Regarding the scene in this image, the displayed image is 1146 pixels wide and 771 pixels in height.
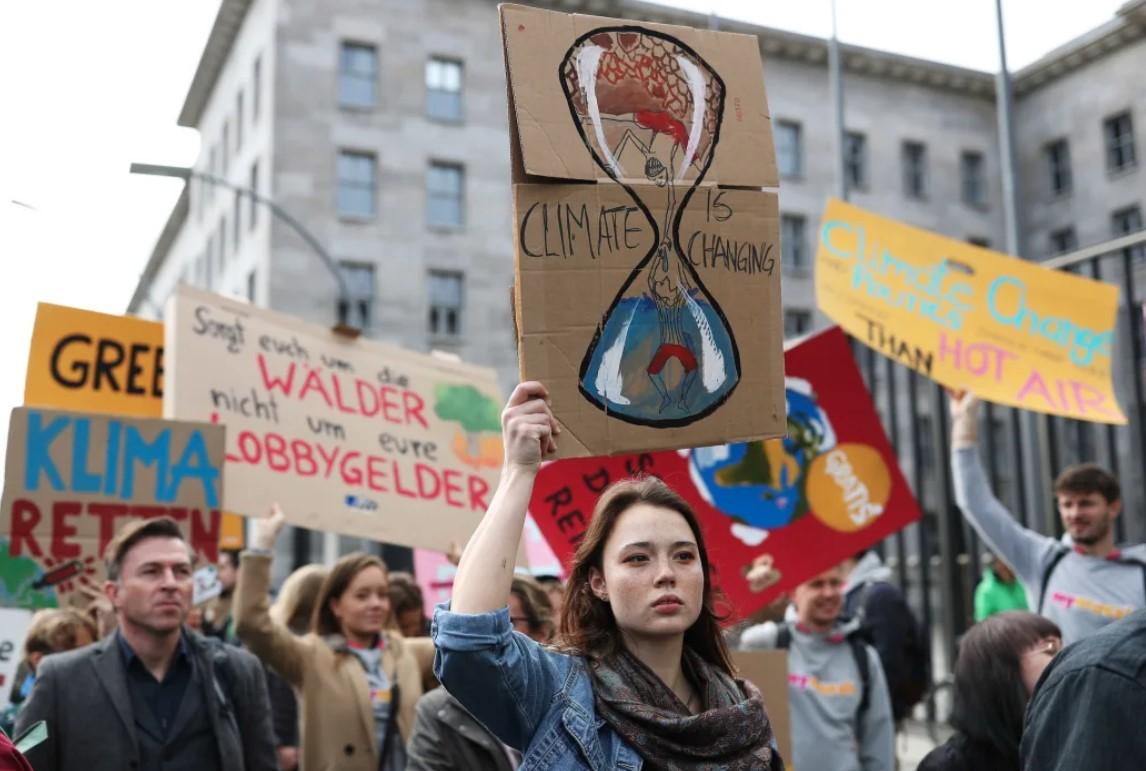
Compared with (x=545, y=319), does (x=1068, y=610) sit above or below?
below

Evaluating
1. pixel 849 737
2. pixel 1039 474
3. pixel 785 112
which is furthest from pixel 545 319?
pixel 785 112

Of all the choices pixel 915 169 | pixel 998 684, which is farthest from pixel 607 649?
pixel 915 169

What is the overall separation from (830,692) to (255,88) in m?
32.9

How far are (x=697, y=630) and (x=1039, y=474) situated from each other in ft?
24.0

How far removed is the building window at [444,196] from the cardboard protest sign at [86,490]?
93.3ft

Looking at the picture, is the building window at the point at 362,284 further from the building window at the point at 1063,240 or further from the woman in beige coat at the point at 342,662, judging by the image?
the woman in beige coat at the point at 342,662

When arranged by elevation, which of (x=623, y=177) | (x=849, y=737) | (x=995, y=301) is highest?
(x=995, y=301)

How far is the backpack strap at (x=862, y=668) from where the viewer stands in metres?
5.38

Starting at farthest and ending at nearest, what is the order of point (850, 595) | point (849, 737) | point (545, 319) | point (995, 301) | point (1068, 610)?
1. point (850, 595)
2. point (995, 301)
3. point (1068, 610)
4. point (849, 737)
5. point (545, 319)

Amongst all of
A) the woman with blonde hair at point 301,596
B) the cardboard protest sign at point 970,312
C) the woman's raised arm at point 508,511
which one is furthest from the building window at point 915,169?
the woman's raised arm at point 508,511

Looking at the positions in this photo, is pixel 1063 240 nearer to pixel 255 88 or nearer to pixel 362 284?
pixel 362 284

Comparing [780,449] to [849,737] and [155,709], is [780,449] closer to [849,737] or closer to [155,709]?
[849,737]

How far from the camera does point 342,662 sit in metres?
5.47

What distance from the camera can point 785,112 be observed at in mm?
39125
